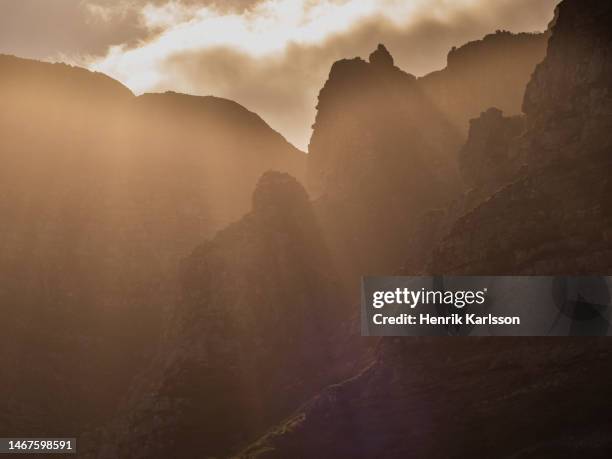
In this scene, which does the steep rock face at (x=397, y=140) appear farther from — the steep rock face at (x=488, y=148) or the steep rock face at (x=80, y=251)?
the steep rock face at (x=80, y=251)

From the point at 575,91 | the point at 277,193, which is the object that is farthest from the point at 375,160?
the point at 575,91

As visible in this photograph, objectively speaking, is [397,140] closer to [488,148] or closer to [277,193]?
[277,193]

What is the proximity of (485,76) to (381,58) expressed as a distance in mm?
24463

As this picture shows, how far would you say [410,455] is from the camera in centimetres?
7575

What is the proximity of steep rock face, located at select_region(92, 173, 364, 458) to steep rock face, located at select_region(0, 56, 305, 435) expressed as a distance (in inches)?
756

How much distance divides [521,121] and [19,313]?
95.1 metres

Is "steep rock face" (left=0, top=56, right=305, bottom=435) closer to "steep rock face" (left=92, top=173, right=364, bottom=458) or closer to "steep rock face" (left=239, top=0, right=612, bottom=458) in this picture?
"steep rock face" (left=92, top=173, right=364, bottom=458)

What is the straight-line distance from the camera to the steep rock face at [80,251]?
464 feet

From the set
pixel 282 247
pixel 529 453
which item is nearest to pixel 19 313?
pixel 282 247

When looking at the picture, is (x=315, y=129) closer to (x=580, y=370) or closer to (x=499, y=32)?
(x=499, y=32)

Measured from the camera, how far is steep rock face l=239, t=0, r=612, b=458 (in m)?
70.8

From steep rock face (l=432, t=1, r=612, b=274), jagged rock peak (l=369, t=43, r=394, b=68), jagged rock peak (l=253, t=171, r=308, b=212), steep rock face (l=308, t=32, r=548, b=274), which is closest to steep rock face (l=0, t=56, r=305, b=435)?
jagged rock peak (l=253, t=171, r=308, b=212)

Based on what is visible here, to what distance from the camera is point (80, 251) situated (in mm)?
162750

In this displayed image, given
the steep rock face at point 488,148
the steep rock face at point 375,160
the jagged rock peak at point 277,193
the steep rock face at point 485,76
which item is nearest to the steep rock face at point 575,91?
the steep rock face at point 488,148
